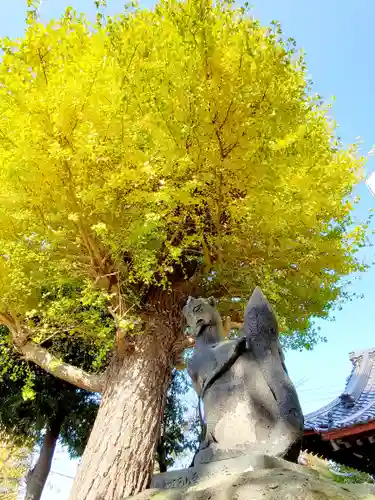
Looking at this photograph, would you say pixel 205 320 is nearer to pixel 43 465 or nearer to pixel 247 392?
pixel 247 392

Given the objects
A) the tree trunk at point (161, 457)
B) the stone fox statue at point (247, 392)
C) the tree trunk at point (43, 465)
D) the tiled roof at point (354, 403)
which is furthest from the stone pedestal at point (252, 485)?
the tree trunk at point (161, 457)

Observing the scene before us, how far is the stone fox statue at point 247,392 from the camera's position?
7.25 feet

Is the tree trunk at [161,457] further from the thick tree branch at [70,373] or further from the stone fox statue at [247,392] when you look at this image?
the stone fox statue at [247,392]

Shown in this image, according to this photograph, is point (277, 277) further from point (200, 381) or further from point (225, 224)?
point (200, 381)

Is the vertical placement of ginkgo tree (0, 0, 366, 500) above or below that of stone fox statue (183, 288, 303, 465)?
above

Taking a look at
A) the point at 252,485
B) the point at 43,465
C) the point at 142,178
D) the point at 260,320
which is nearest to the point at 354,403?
the point at 142,178

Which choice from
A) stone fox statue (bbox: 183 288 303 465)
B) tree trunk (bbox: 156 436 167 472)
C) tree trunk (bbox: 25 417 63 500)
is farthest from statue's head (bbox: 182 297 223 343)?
tree trunk (bbox: 156 436 167 472)

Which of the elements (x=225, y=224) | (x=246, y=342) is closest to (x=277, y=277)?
(x=225, y=224)

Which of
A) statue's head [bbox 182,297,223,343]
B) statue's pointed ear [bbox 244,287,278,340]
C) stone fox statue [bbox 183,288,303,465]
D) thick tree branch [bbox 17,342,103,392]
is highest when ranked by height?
thick tree branch [bbox 17,342,103,392]

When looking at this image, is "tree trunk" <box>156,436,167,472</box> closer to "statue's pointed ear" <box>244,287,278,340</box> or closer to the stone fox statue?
the stone fox statue

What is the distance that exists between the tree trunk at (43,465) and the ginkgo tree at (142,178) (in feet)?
14.9

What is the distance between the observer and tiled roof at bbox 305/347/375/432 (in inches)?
250

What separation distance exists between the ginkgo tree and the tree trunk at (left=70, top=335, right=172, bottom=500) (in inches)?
0.6

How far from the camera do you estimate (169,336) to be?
545 cm
